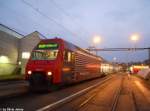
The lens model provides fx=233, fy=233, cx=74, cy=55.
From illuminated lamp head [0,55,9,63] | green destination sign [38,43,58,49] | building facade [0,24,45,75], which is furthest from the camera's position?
building facade [0,24,45,75]

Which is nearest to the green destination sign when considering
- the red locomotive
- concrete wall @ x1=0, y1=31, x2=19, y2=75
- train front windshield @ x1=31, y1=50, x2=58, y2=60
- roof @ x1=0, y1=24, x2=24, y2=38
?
the red locomotive

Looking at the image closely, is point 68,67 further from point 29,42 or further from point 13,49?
point 29,42

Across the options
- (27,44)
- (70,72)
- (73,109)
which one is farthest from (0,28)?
(73,109)

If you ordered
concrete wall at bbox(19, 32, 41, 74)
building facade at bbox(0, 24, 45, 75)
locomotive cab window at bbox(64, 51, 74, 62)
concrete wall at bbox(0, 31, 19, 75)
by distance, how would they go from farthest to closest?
concrete wall at bbox(19, 32, 41, 74), building facade at bbox(0, 24, 45, 75), concrete wall at bbox(0, 31, 19, 75), locomotive cab window at bbox(64, 51, 74, 62)

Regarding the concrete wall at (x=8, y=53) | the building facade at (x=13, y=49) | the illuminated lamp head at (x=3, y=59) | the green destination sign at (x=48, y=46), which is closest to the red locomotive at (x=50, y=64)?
the green destination sign at (x=48, y=46)

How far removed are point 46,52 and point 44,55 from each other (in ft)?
0.86

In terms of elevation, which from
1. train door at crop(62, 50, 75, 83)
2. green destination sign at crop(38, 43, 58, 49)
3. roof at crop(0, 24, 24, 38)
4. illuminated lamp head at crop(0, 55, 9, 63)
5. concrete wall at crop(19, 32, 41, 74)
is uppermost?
roof at crop(0, 24, 24, 38)

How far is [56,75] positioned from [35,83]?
147cm

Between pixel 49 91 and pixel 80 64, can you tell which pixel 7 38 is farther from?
pixel 49 91

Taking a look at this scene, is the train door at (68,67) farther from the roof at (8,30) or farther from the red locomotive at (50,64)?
the roof at (8,30)

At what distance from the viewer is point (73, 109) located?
33.5 ft

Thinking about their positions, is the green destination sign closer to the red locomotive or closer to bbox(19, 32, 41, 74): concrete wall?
the red locomotive

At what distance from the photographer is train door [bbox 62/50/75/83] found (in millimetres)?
17344

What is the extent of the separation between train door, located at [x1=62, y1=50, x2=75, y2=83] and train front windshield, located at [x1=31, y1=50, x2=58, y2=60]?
1154mm
